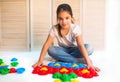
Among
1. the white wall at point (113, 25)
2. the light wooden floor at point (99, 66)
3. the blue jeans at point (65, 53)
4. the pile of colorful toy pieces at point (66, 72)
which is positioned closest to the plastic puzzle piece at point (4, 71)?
the light wooden floor at point (99, 66)

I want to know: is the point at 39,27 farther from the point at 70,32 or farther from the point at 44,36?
the point at 70,32

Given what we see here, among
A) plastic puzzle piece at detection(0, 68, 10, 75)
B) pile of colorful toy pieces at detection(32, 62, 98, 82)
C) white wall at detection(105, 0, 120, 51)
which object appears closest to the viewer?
pile of colorful toy pieces at detection(32, 62, 98, 82)

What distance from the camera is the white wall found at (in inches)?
94.5

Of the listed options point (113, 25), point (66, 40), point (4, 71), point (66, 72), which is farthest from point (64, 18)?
point (113, 25)

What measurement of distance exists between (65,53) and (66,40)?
0.09 m

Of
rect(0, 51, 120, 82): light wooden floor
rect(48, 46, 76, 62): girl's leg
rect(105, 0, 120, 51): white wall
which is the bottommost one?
rect(0, 51, 120, 82): light wooden floor

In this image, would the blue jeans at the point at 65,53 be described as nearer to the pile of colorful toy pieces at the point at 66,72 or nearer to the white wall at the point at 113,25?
the pile of colorful toy pieces at the point at 66,72

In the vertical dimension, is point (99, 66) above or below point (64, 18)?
below

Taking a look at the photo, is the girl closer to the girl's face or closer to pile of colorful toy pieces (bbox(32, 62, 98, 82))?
the girl's face

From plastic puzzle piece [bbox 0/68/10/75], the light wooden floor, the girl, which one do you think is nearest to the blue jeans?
the girl

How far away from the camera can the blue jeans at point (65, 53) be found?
183 centimetres

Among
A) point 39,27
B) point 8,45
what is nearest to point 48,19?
Result: point 39,27

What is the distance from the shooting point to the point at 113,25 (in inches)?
95.2

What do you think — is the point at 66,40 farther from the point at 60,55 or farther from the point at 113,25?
the point at 113,25
